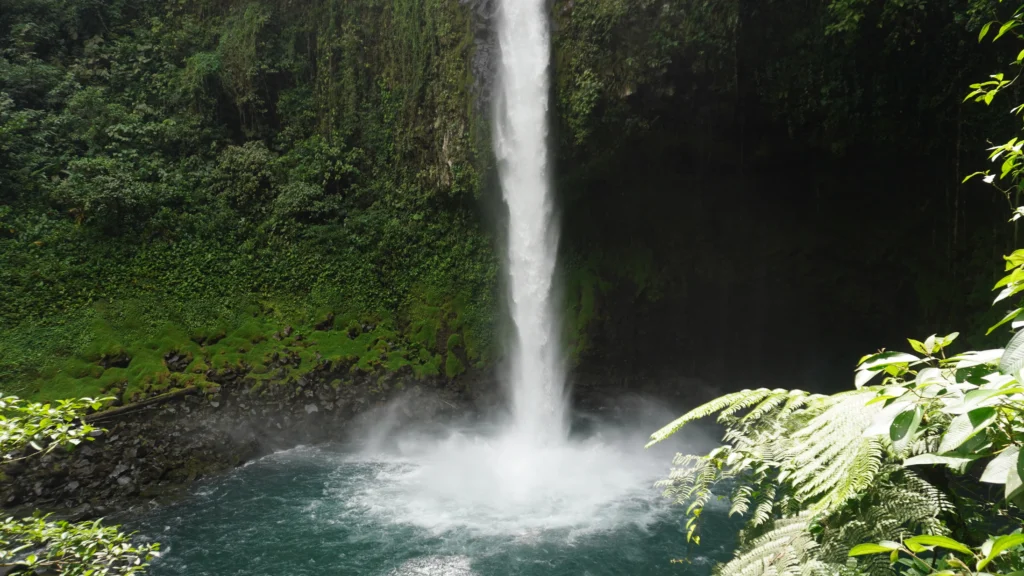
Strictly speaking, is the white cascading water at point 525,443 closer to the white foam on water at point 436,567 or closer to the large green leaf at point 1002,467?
the white foam on water at point 436,567

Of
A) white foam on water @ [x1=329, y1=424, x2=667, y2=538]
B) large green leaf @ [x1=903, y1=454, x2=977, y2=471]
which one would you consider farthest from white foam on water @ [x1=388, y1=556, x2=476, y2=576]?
large green leaf @ [x1=903, y1=454, x2=977, y2=471]

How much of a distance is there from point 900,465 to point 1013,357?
0.77 metres

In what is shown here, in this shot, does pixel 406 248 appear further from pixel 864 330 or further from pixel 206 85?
pixel 864 330

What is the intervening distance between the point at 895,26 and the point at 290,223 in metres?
13.1

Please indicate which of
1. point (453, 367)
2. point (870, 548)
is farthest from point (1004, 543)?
point (453, 367)

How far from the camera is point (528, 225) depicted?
1193cm

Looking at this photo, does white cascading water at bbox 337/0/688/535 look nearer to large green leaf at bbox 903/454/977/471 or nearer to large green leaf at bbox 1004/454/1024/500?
large green leaf at bbox 903/454/977/471

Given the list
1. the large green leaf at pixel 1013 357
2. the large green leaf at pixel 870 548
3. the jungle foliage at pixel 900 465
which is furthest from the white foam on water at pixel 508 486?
the large green leaf at pixel 1013 357

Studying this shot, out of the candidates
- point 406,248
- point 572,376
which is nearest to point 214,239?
point 406,248

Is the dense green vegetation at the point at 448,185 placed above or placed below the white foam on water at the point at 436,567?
above

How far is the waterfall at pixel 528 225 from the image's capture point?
11227 mm

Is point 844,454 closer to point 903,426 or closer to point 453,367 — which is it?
point 903,426

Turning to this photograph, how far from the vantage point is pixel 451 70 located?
41.6 feet

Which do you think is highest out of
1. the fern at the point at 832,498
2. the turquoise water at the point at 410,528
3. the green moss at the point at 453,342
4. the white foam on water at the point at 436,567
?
the fern at the point at 832,498
